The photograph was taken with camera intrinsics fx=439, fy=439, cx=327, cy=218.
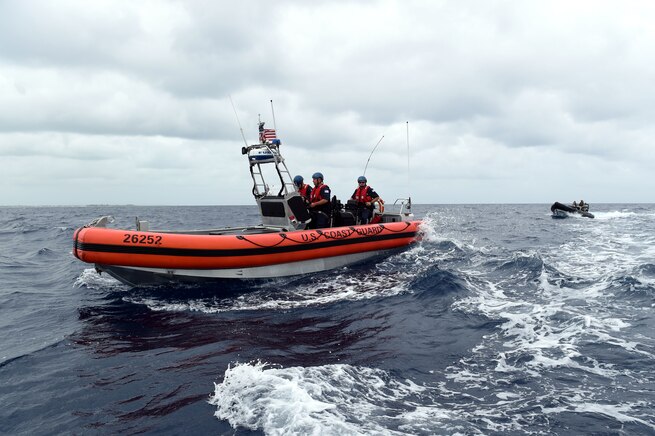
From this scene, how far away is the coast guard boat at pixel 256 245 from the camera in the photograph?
779 centimetres

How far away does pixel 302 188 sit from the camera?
1067 cm

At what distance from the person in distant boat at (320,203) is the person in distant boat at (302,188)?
103 mm

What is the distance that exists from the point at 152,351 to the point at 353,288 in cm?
415

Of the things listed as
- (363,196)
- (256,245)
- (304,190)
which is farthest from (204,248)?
(363,196)

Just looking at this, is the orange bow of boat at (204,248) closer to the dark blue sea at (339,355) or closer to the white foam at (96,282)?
the dark blue sea at (339,355)

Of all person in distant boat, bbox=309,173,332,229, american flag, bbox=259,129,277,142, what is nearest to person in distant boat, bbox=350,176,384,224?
person in distant boat, bbox=309,173,332,229

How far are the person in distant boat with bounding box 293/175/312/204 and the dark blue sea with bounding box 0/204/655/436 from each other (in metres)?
2.28

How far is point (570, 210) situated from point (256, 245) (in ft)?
105

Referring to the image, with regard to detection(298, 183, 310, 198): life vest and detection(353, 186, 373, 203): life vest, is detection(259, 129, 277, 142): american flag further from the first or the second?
detection(353, 186, 373, 203): life vest

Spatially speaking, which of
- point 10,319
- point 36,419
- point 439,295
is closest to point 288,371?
point 36,419

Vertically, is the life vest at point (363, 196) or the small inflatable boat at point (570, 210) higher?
the life vest at point (363, 196)

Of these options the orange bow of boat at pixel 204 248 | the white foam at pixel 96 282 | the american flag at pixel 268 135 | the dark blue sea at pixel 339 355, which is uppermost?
the american flag at pixel 268 135

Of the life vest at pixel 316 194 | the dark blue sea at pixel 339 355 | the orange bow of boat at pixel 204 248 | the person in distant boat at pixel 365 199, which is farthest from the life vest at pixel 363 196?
the dark blue sea at pixel 339 355

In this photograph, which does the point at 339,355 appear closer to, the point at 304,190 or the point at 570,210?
the point at 304,190
